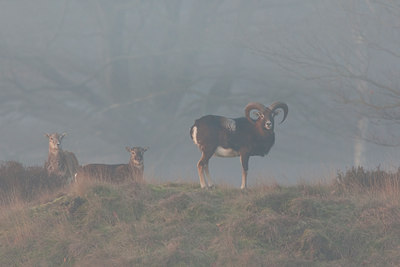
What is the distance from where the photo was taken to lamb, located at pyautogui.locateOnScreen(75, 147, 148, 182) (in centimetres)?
1705

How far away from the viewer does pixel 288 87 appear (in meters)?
36.0

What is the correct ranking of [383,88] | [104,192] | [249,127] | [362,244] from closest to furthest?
[362,244]
[104,192]
[249,127]
[383,88]

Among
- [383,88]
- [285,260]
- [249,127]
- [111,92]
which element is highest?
[111,92]

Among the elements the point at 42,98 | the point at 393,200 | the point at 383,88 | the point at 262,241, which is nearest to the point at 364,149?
the point at 383,88

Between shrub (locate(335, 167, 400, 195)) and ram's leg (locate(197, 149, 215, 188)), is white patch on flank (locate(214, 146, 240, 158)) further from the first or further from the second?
shrub (locate(335, 167, 400, 195))

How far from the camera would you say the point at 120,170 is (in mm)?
17469

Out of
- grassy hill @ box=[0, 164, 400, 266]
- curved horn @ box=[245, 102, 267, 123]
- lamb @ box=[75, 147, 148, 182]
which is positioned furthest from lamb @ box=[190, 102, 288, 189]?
lamb @ box=[75, 147, 148, 182]

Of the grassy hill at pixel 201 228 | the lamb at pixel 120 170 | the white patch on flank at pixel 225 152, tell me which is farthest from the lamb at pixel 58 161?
the white patch on flank at pixel 225 152

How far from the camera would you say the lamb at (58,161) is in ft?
59.3

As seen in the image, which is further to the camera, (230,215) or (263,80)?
(263,80)

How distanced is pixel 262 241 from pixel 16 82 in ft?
97.9

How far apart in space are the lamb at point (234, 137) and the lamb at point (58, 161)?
487 cm

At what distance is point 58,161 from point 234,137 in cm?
608

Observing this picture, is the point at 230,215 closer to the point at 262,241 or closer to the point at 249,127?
the point at 262,241
